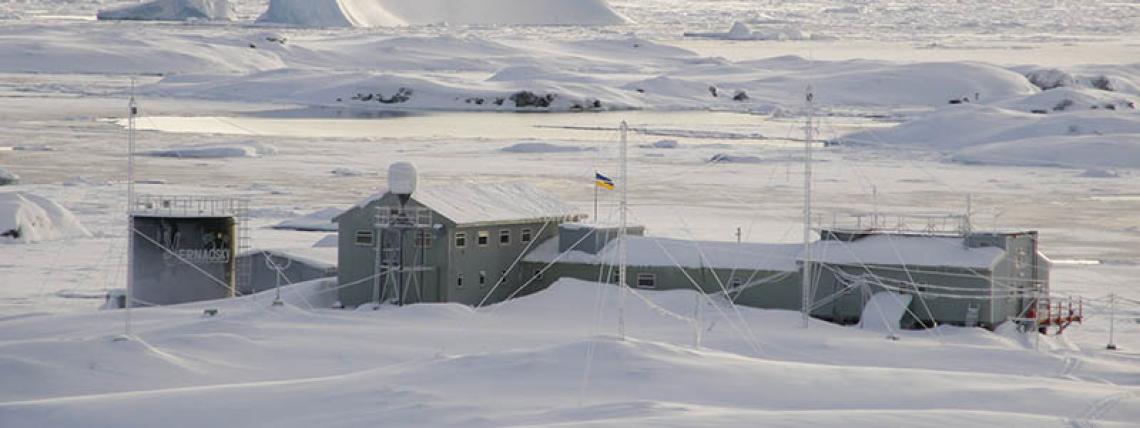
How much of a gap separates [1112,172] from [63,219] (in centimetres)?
3319

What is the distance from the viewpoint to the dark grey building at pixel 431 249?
32.8 meters

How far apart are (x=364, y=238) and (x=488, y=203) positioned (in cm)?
248

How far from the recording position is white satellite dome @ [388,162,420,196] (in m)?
32.7

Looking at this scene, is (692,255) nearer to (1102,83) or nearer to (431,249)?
(431,249)

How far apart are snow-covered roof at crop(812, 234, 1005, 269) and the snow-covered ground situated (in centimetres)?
128

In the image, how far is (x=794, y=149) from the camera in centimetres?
6869

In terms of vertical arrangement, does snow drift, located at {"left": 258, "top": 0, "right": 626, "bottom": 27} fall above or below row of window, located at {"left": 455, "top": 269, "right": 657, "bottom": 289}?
above

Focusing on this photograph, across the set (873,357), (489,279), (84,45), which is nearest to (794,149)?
(489,279)

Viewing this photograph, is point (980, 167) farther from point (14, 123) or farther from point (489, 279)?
point (14, 123)

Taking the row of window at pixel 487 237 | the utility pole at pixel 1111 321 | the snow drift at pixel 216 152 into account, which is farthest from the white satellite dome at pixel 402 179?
the snow drift at pixel 216 152

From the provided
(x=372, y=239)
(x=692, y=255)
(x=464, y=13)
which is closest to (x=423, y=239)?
(x=372, y=239)

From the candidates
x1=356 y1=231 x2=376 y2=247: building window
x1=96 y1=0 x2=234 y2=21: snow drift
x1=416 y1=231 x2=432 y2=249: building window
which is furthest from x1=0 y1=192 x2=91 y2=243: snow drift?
x1=96 y1=0 x2=234 y2=21: snow drift

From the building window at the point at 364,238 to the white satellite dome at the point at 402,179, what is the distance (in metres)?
0.90

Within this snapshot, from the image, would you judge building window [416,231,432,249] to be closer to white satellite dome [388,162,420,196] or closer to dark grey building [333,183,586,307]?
dark grey building [333,183,586,307]
